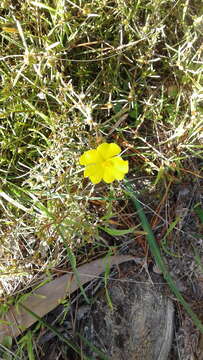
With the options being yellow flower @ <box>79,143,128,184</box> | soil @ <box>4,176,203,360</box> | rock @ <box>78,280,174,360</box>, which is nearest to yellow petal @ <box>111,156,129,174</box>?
yellow flower @ <box>79,143,128,184</box>

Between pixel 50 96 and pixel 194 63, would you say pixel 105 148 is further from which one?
pixel 194 63

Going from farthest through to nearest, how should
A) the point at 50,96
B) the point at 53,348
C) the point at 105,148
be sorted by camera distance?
the point at 53,348, the point at 50,96, the point at 105,148

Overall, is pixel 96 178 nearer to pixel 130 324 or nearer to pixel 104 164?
pixel 104 164

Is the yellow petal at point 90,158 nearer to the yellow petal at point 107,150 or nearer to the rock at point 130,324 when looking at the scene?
the yellow petal at point 107,150

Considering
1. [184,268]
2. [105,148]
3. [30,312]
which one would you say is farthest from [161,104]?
[30,312]

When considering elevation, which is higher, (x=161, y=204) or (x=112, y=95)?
(x=112, y=95)

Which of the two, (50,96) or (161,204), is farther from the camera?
(161,204)

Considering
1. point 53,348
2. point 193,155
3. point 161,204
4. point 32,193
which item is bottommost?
point 53,348

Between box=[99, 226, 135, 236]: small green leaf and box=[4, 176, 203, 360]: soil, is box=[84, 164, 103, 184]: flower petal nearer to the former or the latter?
box=[99, 226, 135, 236]: small green leaf
